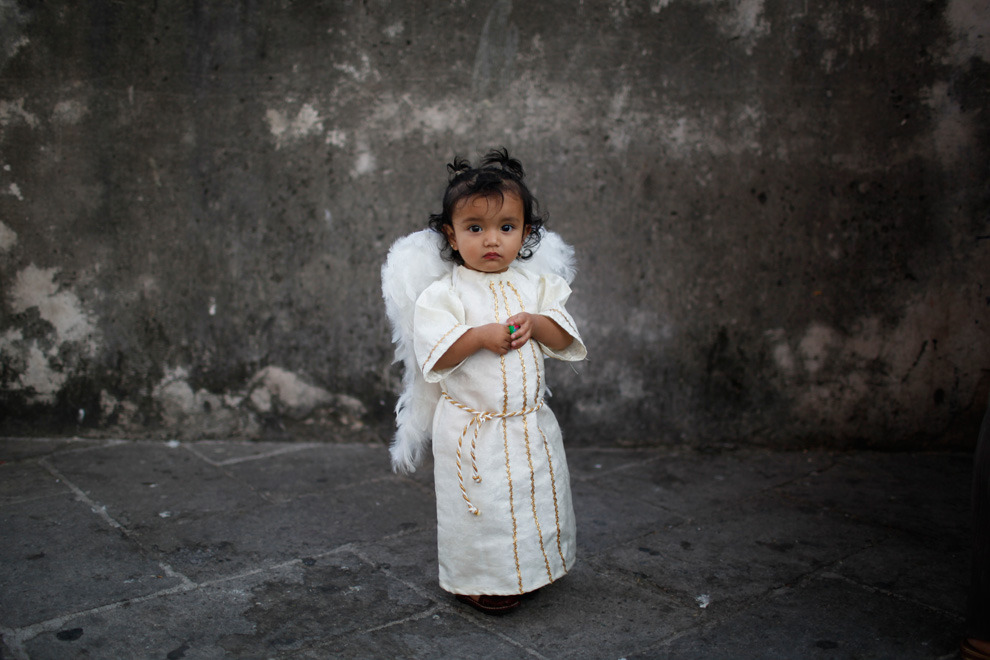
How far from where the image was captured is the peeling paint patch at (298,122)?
4.00 meters

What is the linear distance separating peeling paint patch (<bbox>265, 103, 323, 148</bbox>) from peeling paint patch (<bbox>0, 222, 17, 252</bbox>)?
138 cm

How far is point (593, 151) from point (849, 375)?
1709mm

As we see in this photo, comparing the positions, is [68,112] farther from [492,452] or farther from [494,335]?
A: [492,452]

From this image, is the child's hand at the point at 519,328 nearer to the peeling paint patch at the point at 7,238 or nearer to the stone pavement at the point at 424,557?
the stone pavement at the point at 424,557

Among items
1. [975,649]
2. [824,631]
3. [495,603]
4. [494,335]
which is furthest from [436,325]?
[975,649]

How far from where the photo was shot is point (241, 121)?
13.1 ft

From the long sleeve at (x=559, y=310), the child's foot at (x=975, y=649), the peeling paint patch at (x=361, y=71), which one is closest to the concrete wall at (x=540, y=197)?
the peeling paint patch at (x=361, y=71)

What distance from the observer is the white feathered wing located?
2572 mm

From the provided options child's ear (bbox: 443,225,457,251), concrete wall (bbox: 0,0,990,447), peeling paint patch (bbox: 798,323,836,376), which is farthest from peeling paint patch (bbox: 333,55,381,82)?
peeling paint patch (bbox: 798,323,836,376)

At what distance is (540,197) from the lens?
4.02 m

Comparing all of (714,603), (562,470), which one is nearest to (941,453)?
(714,603)

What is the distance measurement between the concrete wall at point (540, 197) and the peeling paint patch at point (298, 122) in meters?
0.01

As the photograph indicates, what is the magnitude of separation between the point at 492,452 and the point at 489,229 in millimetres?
675

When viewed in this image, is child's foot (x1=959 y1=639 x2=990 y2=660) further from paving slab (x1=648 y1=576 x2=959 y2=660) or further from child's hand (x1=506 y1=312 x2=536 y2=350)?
child's hand (x1=506 y1=312 x2=536 y2=350)
